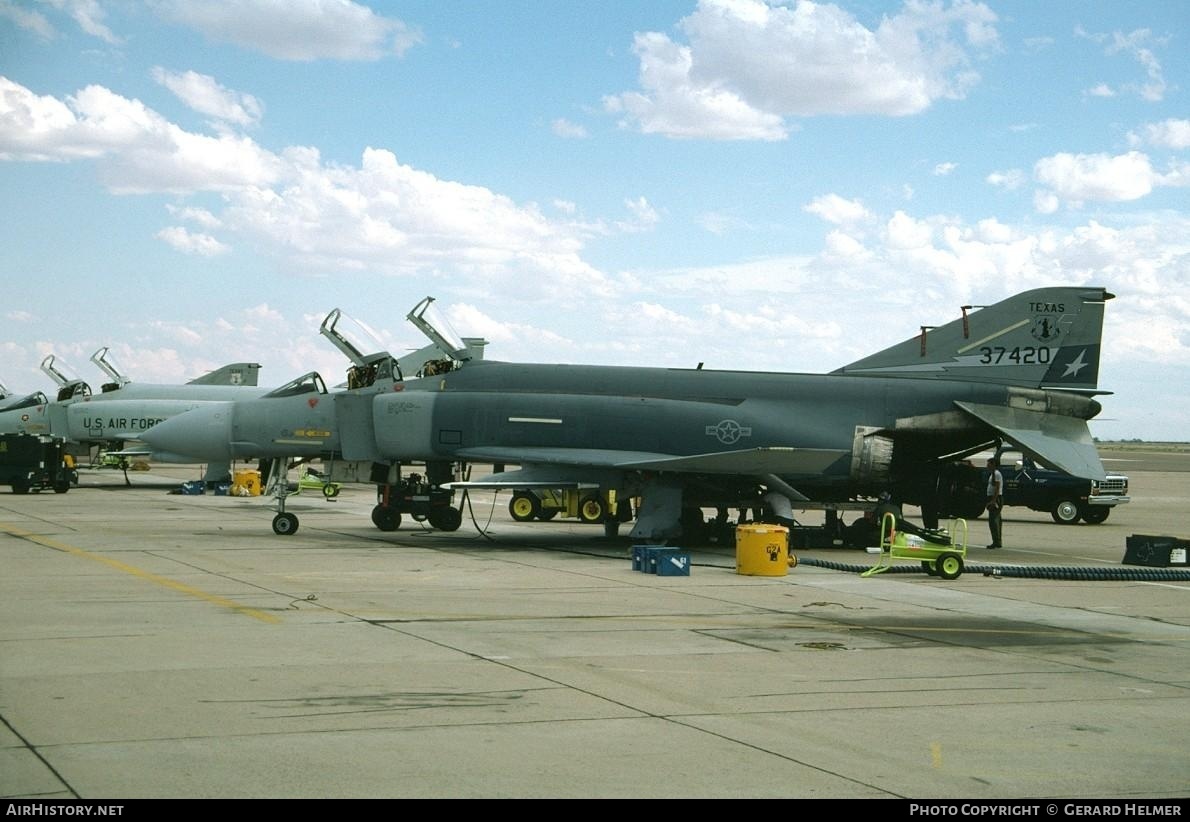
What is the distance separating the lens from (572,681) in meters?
9.11

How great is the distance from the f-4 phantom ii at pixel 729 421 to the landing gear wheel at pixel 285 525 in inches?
52.7

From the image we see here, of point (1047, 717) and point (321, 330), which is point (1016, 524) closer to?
point (321, 330)

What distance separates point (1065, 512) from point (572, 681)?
2632 centimetres

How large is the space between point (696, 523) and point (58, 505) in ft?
55.8

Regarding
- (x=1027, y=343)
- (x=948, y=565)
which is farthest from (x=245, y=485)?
(x=948, y=565)

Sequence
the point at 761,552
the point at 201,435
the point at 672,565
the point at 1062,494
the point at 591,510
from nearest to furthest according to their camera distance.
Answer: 1. the point at 672,565
2. the point at 761,552
3. the point at 201,435
4. the point at 591,510
5. the point at 1062,494

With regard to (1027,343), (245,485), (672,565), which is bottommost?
(672,565)

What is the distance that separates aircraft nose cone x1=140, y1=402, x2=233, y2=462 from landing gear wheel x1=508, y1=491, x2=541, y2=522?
7213 millimetres

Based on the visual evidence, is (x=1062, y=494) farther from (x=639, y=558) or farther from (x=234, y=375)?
(x=234, y=375)

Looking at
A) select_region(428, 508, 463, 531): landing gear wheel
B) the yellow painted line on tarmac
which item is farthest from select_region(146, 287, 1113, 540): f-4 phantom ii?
the yellow painted line on tarmac

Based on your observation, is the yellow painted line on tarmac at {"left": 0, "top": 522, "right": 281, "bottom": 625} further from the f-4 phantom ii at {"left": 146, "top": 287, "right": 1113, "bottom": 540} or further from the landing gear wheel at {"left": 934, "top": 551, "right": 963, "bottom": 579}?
the landing gear wheel at {"left": 934, "top": 551, "right": 963, "bottom": 579}

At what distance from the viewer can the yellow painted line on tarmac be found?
12257mm

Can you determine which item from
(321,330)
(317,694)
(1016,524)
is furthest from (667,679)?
(1016,524)

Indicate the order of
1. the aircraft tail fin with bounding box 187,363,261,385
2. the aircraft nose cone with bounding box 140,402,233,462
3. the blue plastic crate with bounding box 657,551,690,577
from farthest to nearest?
1. the aircraft tail fin with bounding box 187,363,261,385
2. the aircraft nose cone with bounding box 140,402,233,462
3. the blue plastic crate with bounding box 657,551,690,577
